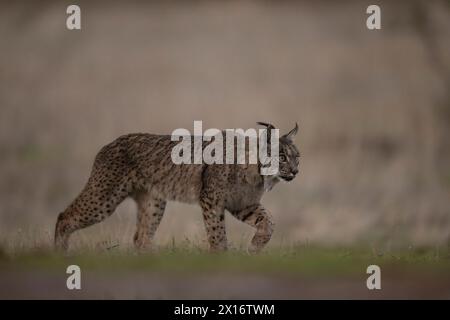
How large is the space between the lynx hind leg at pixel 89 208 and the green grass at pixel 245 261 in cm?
144

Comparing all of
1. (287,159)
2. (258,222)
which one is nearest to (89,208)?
(258,222)

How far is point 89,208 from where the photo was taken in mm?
13234

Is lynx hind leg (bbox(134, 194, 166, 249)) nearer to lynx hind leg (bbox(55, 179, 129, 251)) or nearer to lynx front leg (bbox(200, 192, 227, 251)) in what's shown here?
lynx hind leg (bbox(55, 179, 129, 251))

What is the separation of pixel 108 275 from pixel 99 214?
2.50 meters

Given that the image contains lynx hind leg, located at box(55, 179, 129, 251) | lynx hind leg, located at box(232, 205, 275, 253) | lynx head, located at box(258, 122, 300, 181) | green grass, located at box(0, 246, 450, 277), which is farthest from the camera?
lynx hind leg, located at box(55, 179, 129, 251)

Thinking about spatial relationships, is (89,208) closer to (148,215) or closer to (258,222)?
(148,215)

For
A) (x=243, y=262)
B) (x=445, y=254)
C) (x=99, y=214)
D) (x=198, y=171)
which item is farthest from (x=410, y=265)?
(x=99, y=214)

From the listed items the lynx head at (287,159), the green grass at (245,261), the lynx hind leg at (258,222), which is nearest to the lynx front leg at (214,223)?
the lynx hind leg at (258,222)

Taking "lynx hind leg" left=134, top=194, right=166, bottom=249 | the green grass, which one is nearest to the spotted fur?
"lynx hind leg" left=134, top=194, right=166, bottom=249

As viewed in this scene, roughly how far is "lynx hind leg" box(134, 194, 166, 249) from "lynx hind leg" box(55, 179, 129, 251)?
33 cm

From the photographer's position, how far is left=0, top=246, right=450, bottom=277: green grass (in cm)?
1076

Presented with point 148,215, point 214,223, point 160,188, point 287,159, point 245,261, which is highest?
point 287,159

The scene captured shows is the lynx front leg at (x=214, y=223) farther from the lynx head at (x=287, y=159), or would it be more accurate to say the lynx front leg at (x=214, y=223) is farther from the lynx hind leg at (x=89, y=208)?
the lynx hind leg at (x=89, y=208)

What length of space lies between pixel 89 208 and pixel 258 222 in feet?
7.65
